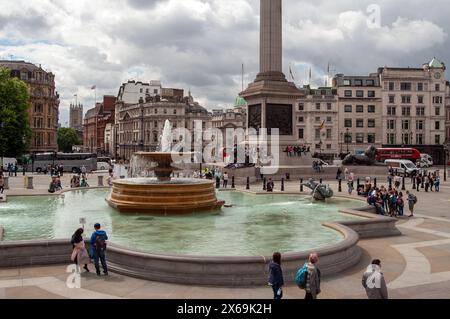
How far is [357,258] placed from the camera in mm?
13508

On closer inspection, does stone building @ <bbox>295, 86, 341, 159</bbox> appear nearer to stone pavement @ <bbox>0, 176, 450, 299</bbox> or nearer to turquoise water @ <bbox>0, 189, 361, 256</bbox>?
turquoise water @ <bbox>0, 189, 361, 256</bbox>

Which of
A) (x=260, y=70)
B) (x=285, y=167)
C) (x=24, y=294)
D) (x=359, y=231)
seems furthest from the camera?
(x=260, y=70)

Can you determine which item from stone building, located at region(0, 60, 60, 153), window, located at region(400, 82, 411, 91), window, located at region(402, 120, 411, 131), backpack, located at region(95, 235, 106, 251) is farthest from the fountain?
stone building, located at region(0, 60, 60, 153)

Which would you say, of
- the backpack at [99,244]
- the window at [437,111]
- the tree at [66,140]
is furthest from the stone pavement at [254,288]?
the tree at [66,140]

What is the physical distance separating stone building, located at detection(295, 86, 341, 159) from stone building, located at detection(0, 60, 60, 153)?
187 feet

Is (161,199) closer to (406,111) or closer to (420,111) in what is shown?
(406,111)

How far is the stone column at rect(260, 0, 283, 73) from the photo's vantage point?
47.6 m

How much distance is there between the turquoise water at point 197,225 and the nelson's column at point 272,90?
21636 mm

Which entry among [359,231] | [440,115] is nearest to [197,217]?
[359,231]

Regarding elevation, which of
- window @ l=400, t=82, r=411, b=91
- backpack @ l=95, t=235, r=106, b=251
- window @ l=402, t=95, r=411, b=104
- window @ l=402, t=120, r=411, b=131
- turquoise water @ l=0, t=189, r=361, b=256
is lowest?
turquoise water @ l=0, t=189, r=361, b=256

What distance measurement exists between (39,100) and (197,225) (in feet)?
313

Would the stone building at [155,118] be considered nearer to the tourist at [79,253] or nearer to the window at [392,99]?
the window at [392,99]
